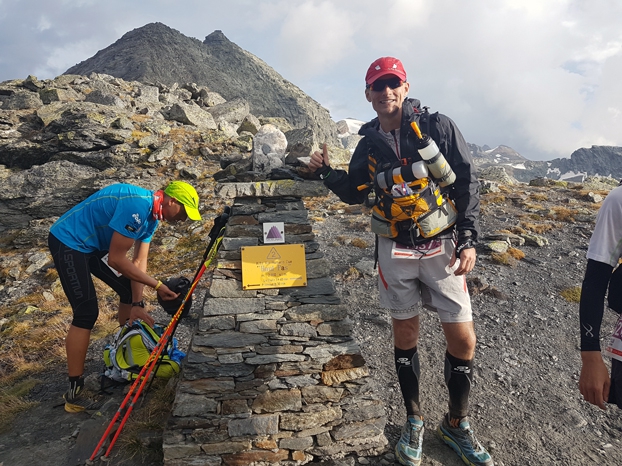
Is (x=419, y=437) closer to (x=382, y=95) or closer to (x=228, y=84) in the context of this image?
(x=382, y=95)

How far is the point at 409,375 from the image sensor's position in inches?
138

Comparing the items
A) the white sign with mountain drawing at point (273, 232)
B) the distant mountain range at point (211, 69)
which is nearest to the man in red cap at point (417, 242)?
the white sign with mountain drawing at point (273, 232)

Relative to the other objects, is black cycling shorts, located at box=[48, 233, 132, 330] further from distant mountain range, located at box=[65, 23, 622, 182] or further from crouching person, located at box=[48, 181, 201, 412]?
distant mountain range, located at box=[65, 23, 622, 182]

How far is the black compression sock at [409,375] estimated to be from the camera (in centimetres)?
351

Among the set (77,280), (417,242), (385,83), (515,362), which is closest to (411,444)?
(417,242)

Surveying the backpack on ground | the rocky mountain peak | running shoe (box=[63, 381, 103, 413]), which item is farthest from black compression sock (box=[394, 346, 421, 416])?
the rocky mountain peak

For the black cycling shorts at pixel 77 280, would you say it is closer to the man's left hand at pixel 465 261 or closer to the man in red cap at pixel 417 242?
the man in red cap at pixel 417 242

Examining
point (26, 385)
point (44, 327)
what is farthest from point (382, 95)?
point (44, 327)

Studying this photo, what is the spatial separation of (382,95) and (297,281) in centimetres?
214

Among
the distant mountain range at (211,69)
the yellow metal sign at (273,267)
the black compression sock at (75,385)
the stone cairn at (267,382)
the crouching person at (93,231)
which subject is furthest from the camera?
the distant mountain range at (211,69)

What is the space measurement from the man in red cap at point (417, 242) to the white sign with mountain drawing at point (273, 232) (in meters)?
1.09

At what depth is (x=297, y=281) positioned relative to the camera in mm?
3822

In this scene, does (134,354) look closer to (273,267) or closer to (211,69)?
(273,267)

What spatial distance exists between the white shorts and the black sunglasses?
4.92 feet
